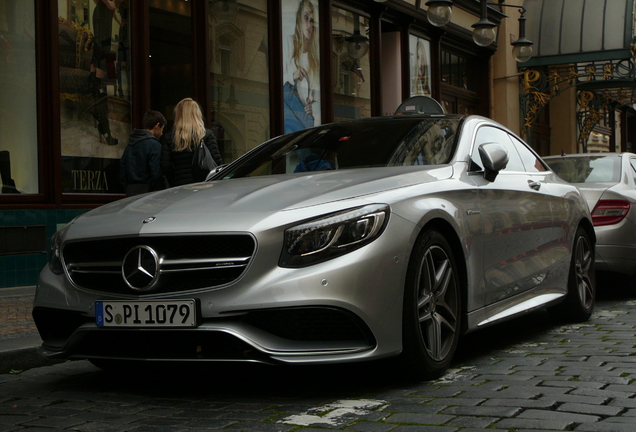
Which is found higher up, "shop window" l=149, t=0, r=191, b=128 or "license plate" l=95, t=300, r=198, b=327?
"shop window" l=149, t=0, r=191, b=128

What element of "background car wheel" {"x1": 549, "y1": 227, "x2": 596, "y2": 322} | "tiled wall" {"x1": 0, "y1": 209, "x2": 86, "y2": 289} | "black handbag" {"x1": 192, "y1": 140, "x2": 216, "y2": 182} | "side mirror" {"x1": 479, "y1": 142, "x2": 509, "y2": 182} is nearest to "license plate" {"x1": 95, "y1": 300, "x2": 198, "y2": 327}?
"side mirror" {"x1": 479, "y1": 142, "x2": 509, "y2": 182}

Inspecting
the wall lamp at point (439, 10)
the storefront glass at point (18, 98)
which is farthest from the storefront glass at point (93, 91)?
the wall lamp at point (439, 10)

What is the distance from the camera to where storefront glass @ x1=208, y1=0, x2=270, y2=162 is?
12766 mm

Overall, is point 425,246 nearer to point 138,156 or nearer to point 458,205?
point 458,205


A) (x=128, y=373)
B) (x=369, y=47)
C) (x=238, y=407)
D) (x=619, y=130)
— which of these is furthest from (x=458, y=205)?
(x=619, y=130)

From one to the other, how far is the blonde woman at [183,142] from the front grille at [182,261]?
4296 millimetres

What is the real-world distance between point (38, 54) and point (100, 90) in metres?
0.98

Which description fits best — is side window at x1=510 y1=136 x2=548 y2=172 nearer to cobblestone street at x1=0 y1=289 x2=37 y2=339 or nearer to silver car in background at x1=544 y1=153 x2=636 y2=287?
silver car in background at x1=544 y1=153 x2=636 y2=287

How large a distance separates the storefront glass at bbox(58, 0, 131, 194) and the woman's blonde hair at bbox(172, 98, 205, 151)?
1914 mm

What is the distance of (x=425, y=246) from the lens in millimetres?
4605

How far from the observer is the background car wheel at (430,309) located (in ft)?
14.5

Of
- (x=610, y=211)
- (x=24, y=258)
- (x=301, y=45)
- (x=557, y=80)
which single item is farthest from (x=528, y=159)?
(x=557, y=80)

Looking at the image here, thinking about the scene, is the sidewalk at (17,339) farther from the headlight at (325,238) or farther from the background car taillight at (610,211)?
the background car taillight at (610,211)

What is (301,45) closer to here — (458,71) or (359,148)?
(458,71)
